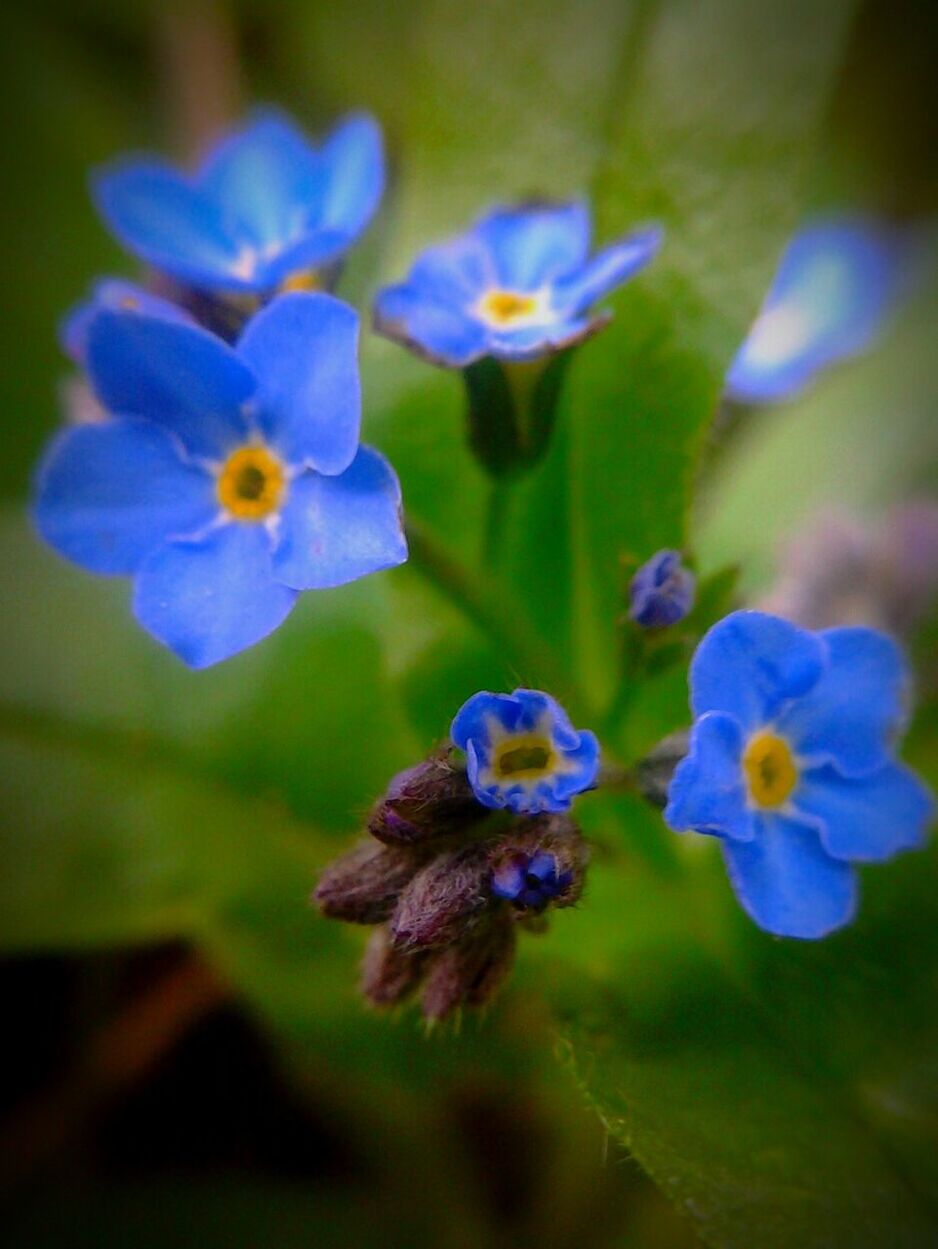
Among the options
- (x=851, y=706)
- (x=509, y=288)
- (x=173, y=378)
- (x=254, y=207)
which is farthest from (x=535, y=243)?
(x=851, y=706)

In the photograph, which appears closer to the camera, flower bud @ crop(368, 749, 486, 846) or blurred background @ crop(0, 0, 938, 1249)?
flower bud @ crop(368, 749, 486, 846)

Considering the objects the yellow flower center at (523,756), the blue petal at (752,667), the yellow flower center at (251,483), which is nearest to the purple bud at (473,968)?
the yellow flower center at (523,756)

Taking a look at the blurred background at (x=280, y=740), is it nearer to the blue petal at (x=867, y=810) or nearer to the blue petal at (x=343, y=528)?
the blue petal at (x=867, y=810)

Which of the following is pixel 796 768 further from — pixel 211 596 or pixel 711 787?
pixel 211 596

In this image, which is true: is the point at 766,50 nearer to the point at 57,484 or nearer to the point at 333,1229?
the point at 57,484

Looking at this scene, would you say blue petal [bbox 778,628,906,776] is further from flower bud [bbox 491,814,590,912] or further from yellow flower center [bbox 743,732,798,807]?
flower bud [bbox 491,814,590,912]

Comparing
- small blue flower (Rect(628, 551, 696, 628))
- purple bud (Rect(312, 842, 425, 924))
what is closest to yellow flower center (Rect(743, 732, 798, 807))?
small blue flower (Rect(628, 551, 696, 628))
